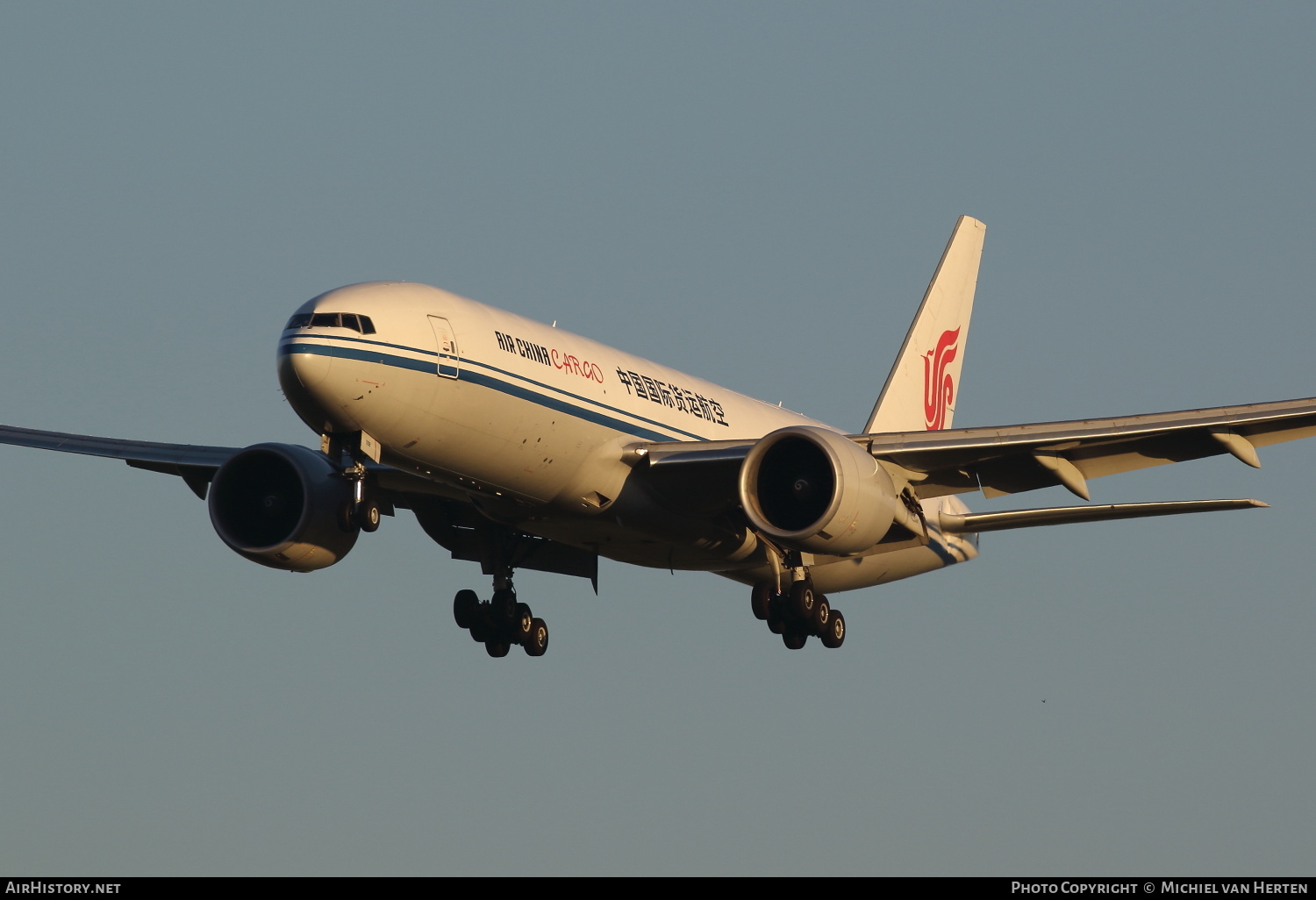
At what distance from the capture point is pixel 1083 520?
3419 centimetres

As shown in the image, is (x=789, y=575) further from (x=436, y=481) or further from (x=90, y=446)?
(x=90, y=446)

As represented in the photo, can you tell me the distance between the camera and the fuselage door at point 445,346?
28.3 m

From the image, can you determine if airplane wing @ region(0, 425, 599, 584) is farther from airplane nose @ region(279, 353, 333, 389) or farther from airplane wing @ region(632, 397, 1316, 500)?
airplane nose @ region(279, 353, 333, 389)

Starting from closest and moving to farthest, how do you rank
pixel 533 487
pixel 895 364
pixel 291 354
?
1. pixel 291 354
2. pixel 533 487
3. pixel 895 364

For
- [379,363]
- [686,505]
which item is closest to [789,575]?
[686,505]

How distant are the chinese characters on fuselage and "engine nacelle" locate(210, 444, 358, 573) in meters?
6.27

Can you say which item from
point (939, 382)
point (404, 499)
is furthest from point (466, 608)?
point (939, 382)

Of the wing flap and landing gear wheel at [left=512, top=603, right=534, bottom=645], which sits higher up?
the wing flap

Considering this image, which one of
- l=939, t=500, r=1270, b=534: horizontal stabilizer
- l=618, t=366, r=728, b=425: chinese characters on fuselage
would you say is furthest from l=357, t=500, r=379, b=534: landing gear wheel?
l=939, t=500, r=1270, b=534: horizontal stabilizer

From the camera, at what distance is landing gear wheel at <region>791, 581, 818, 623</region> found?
114ft

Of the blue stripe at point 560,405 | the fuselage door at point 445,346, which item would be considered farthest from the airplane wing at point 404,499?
the fuselage door at point 445,346

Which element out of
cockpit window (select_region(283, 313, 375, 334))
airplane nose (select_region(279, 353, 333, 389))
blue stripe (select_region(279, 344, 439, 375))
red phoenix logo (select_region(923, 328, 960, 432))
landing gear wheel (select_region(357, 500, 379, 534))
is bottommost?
landing gear wheel (select_region(357, 500, 379, 534))

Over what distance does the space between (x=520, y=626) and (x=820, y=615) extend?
20.5ft

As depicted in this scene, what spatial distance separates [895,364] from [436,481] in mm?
16735
